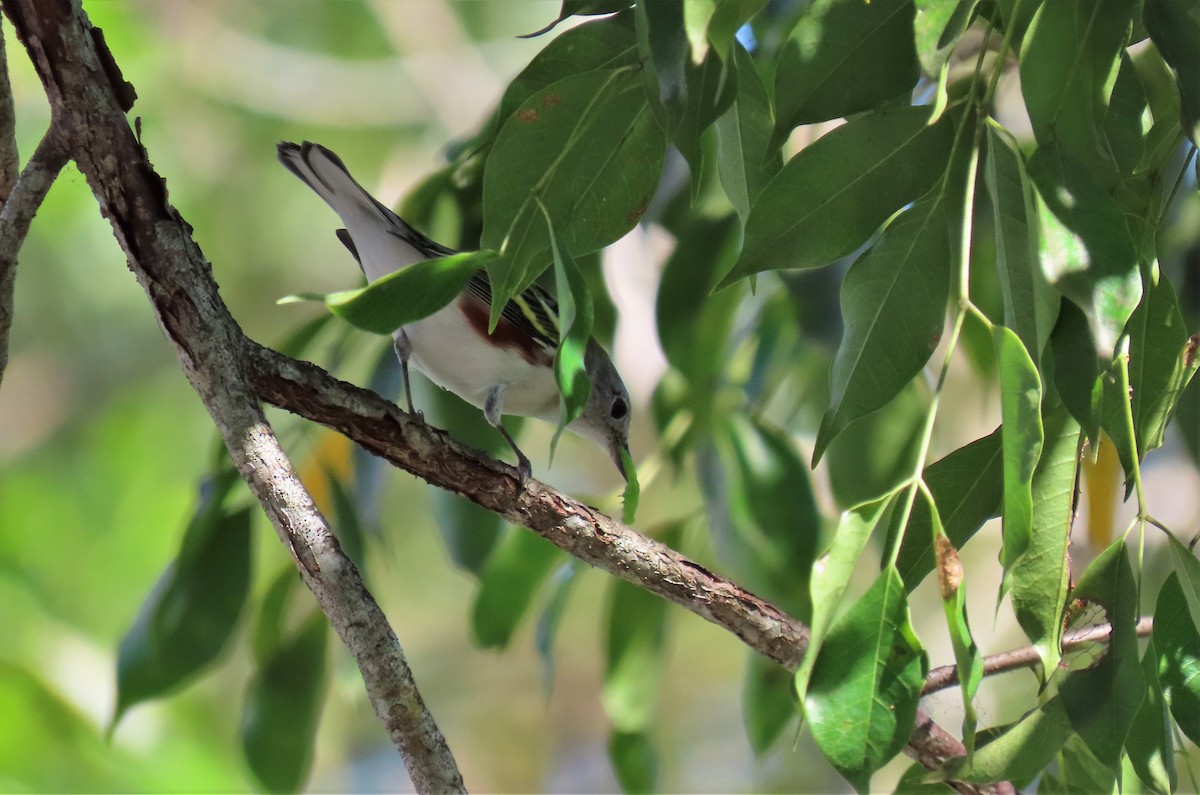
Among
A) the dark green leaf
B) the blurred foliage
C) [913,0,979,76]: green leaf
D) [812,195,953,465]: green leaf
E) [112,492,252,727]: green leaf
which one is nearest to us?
[913,0,979,76]: green leaf

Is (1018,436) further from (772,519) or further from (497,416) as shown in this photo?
(497,416)

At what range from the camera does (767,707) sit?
2.20 m

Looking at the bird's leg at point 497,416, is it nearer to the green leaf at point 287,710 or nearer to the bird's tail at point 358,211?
the bird's tail at point 358,211

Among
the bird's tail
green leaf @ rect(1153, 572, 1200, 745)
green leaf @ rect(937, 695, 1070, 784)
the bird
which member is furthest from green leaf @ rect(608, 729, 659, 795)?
green leaf @ rect(1153, 572, 1200, 745)

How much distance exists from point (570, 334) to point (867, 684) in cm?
39

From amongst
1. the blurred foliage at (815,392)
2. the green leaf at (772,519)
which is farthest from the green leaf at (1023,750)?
the green leaf at (772,519)

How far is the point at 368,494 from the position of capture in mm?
2102

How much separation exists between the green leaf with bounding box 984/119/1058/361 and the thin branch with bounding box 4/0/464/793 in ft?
2.36

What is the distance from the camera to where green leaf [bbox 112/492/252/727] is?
6.04ft

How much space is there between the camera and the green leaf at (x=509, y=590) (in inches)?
87.4

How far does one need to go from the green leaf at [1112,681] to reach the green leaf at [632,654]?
1.19 metres

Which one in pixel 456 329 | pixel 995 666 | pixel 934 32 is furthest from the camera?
pixel 456 329

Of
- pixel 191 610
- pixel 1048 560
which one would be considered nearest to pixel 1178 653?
pixel 1048 560

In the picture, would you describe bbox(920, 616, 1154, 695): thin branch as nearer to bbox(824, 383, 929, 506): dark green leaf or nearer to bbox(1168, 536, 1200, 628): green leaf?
bbox(1168, 536, 1200, 628): green leaf
